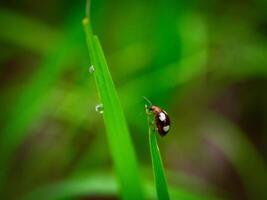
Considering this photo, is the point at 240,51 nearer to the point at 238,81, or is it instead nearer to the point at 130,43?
the point at 238,81

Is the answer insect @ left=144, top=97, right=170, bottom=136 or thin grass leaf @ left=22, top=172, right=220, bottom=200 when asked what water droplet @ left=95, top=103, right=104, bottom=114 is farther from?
thin grass leaf @ left=22, top=172, right=220, bottom=200

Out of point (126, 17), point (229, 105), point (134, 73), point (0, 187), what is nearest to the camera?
point (0, 187)

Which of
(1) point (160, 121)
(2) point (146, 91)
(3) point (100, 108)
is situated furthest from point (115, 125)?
(2) point (146, 91)

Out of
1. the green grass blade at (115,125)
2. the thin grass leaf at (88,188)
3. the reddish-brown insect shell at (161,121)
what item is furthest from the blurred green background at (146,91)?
the green grass blade at (115,125)

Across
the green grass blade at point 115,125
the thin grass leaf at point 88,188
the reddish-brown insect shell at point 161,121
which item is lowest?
the green grass blade at point 115,125

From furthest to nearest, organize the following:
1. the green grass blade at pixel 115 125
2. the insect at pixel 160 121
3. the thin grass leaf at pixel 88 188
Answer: the thin grass leaf at pixel 88 188 < the insect at pixel 160 121 < the green grass blade at pixel 115 125

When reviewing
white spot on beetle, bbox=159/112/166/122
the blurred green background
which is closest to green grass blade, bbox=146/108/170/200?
white spot on beetle, bbox=159/112/166/122

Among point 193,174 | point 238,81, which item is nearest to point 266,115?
point 238,81

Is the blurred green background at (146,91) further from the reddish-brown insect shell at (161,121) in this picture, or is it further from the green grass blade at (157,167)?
the green grass blade at (157,167)
